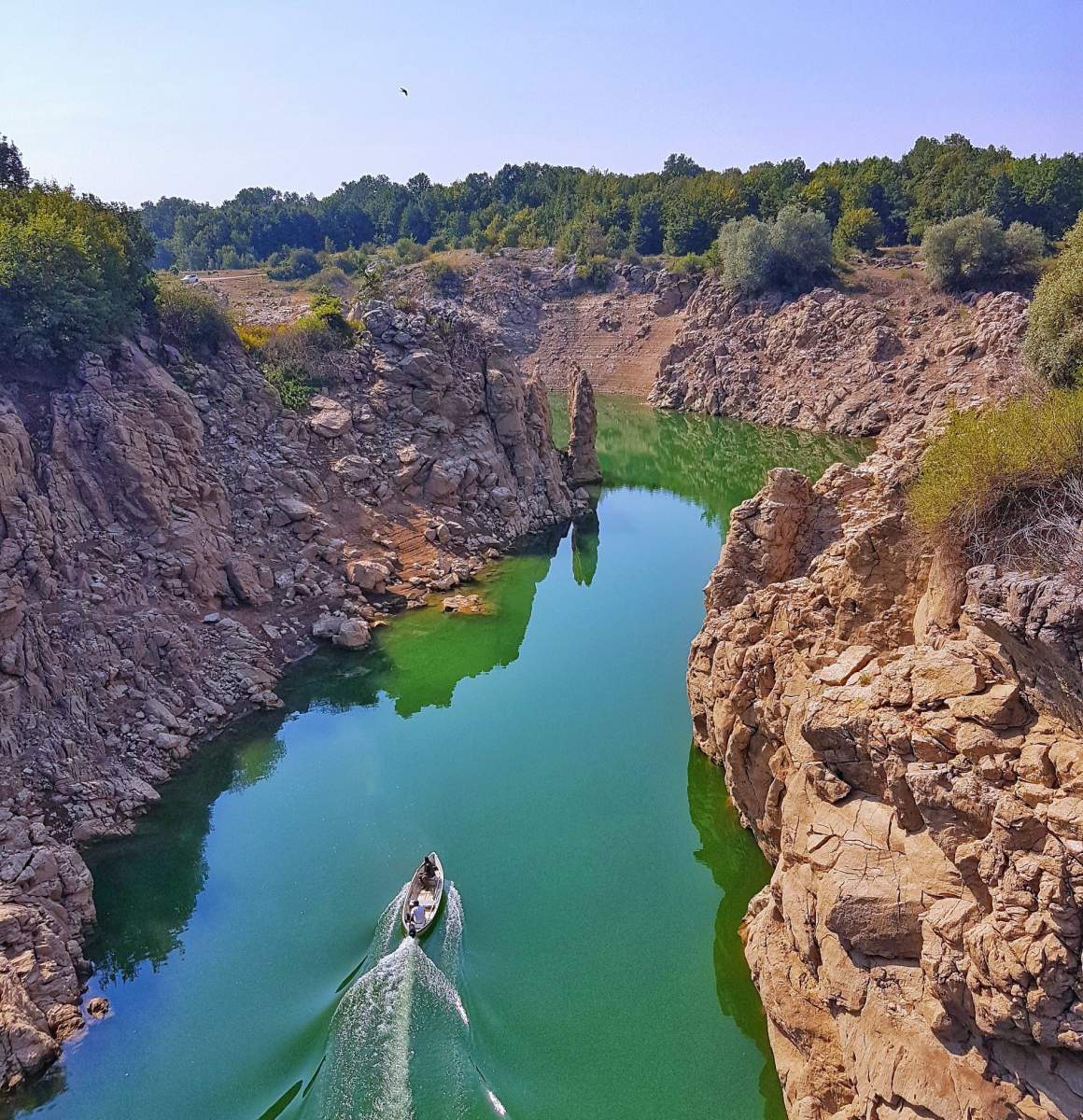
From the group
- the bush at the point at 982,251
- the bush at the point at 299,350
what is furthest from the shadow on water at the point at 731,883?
the bush at the point at 982,251

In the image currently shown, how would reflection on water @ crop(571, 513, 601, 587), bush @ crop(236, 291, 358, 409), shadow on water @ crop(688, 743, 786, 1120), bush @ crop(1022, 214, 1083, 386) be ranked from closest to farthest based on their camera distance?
shadow on water @ crop(688, 743, 786, 1120), bush @ crop(1022, 214, 1083, 386), reflection on water @ crop(571, 513, 601, 587), bush @ crop(236, 291, 358, 409)

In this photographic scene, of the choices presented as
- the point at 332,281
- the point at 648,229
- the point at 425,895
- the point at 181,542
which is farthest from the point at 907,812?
the point at 648,229

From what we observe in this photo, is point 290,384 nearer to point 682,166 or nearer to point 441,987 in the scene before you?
point 441,987

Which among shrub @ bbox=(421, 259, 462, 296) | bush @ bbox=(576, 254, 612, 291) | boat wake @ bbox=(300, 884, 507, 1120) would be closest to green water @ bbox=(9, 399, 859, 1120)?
boat wake @ bbox=(300, 884, 507, 1120)

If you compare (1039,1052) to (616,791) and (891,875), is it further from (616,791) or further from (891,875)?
(616,791)

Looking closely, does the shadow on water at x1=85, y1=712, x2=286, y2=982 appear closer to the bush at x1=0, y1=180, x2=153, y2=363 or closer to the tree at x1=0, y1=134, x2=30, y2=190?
the bush at x1=0, y1=180, x2=153, y2=363

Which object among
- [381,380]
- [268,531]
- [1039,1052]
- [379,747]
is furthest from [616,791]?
[381,380]
